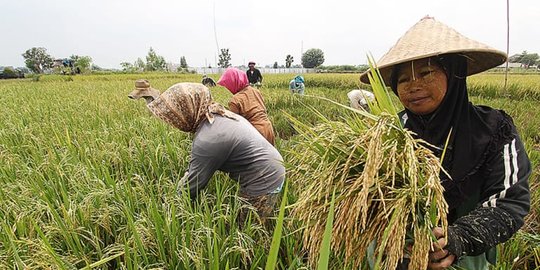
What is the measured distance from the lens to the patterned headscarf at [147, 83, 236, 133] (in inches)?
75.4

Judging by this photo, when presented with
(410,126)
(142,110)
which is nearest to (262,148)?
(410,126)

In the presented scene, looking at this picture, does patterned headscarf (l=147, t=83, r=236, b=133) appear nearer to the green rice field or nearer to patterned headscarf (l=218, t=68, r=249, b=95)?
the green rice field

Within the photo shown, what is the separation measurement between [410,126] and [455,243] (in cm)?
56

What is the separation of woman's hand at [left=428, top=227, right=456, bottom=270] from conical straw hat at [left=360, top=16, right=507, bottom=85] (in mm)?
498

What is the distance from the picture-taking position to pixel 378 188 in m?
0.61

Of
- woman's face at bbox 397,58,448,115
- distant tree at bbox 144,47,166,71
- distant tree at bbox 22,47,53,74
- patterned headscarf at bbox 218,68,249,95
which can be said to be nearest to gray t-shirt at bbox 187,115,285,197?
woman's face at bbox 397,58,448,115

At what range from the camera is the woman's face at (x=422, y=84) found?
3.20ft

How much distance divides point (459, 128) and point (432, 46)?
32cm

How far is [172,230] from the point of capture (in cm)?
127

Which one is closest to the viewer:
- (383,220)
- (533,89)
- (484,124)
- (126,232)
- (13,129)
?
(383,220)

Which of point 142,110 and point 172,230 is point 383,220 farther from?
point 142,110

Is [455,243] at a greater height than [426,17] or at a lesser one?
lesser

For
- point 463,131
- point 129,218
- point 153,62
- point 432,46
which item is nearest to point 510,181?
point 463,131

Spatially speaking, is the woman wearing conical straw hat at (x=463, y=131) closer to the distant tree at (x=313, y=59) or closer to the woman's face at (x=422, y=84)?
the woman's face at (x=422, y=84)
